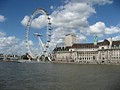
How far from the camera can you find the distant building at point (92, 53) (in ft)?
427

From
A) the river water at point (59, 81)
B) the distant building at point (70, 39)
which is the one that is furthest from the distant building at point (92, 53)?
the river water at point (59, 81)

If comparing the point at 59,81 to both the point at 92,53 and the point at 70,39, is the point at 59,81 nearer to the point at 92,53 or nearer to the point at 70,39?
the point at 92,53

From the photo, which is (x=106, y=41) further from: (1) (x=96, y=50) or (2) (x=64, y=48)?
(2) (x=64, y=48)

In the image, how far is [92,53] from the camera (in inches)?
5719

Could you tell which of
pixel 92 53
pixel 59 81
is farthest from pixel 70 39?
pixel 59 81

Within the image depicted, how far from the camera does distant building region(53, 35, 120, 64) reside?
130m

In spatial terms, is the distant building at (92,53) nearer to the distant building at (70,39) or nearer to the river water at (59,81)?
the distant building at (70,39)

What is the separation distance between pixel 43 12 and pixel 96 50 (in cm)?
5954

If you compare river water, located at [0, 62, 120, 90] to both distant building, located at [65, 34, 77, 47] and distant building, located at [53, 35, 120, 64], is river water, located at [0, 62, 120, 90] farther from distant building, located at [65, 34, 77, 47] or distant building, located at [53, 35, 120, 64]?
distant building, located at [65, 34, 77, 47]

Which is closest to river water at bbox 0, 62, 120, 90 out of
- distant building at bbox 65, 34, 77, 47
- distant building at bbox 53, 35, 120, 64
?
distant building at bbox 53, 35, 120, 64

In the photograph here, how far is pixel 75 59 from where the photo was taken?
494ft

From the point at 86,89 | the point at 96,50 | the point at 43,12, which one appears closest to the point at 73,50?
the point at 96,50

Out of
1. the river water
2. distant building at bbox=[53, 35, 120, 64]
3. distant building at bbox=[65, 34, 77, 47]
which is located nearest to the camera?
the river water

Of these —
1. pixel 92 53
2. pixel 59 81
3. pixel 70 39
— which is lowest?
pixel 59 81
